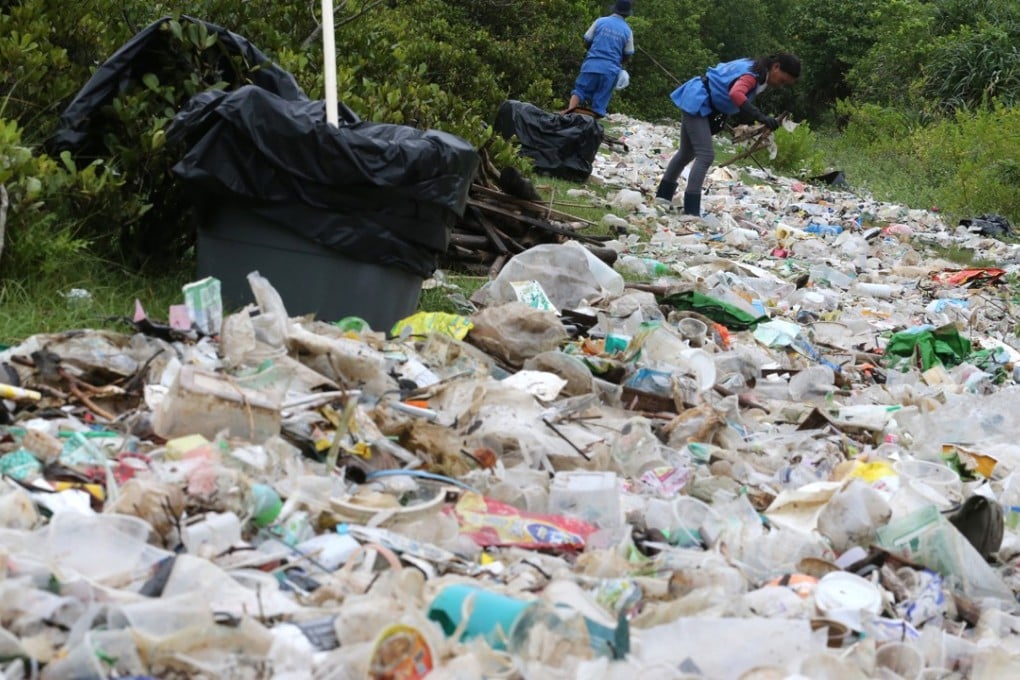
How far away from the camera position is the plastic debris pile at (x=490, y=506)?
7.02 ft

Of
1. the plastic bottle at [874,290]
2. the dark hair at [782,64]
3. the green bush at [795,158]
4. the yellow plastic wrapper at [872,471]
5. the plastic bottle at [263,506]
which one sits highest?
the dark hair at [782,64]

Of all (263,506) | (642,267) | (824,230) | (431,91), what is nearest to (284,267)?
(263,506)

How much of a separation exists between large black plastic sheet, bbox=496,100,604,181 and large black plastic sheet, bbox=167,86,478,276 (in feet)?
19.6

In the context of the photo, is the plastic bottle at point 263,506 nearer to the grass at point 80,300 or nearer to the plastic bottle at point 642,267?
the grass at point 80,300

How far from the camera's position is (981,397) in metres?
5.00

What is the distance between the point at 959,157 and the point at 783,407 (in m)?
11.0

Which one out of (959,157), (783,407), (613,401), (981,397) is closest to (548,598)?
(613,401)

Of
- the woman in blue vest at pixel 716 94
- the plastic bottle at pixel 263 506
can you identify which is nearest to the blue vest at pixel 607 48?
the woman in blue vest at pixel 716 94

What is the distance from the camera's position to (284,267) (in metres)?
4.23

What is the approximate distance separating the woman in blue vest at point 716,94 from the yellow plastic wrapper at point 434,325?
501cm

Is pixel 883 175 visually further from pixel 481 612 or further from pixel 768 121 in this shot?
pixel 481 612

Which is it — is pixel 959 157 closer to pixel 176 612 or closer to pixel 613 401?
pixel 613 401

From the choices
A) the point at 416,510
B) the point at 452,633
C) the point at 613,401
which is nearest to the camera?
the point at 452,633

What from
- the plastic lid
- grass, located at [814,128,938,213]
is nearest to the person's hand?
grass, located at [814,128,938,213]
